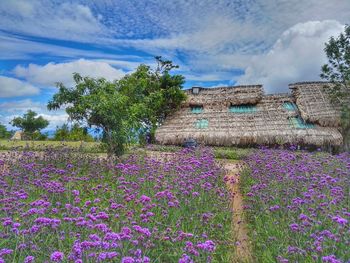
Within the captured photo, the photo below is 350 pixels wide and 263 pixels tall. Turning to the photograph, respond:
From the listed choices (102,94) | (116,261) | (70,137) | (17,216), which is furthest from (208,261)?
(70,137)

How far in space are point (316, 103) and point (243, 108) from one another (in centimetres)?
430

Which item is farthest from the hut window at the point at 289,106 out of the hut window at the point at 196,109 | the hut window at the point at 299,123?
the hut window at the point at 196,109

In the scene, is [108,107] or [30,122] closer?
[108,107]

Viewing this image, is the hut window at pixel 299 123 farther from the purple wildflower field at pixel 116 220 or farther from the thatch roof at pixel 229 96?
the purple wildflower field at pixel 116 220

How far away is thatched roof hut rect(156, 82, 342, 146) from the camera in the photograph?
67.4 ft

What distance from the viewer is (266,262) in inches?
187

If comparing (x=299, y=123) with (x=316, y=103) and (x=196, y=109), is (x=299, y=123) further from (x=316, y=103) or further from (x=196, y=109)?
(x=196, y=109)

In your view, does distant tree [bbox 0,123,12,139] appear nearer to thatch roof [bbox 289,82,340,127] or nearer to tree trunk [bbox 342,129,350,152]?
thatch roof [bbox 289,82,340,127]

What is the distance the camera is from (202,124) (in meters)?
23.4

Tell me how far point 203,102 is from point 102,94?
1388cm

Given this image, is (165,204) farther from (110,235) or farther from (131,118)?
(131,118)

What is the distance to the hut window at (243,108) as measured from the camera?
78.1ft

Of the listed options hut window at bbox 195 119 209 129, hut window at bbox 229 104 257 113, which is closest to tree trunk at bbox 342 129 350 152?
hut window at bbox 229 104 257 113

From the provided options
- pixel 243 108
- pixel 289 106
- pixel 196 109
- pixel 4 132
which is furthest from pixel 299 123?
pixel 4 132
